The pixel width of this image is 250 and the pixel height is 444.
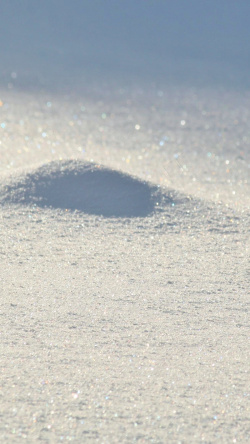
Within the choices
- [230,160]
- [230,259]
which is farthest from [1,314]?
[230,160]

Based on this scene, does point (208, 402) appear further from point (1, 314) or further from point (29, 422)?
point (1, 314)

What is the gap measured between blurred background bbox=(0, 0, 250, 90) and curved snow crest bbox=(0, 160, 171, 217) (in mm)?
2699

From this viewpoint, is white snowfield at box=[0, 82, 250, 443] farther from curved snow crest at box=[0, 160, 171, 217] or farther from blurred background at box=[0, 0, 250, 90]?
blurred background at box=[0, 0, 250, 90]

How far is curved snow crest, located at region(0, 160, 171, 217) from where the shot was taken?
107 inches

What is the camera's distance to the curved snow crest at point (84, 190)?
2730 mm

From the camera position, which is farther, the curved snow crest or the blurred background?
the blurred background

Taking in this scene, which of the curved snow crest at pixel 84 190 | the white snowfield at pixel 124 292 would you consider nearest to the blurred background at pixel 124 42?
the white snowfield at pixel 124 292

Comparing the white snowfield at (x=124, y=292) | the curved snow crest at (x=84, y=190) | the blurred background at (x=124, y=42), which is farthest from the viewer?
the blurred background at (x=124, y=42)

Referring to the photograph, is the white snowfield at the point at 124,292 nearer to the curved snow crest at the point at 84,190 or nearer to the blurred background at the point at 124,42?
the curved snow crest at the point at 84,190

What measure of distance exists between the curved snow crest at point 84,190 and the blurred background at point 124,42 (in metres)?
2.70

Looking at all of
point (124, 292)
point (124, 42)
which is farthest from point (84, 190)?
point (124, 42)

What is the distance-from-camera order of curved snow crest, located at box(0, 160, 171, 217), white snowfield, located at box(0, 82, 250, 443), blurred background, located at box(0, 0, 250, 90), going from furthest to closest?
blurred background, located at box(0, 0, 250, 90), curved snow crest, located at box(0, 160, 171, 217), white snowfield, located at box(0, 82, 250, 443)

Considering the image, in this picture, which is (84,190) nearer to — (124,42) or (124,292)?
(124,292)

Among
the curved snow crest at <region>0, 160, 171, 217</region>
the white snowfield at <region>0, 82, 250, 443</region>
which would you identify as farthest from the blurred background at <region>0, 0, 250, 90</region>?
the curved snow crest at <region>0, 160, 171, 217</region>
